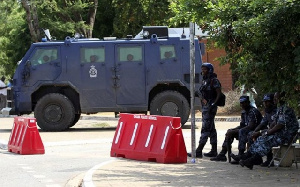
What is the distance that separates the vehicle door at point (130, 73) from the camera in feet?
85.0

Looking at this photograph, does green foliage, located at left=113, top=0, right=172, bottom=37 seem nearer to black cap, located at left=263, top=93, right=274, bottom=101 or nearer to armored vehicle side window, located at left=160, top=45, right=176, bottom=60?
armored vehicle side window, located at left=160, top=45, right=176, bottom=60

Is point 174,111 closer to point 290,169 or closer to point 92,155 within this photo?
point 92,155

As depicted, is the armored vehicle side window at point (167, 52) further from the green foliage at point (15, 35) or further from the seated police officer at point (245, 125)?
the green foliage at point (15, 35)

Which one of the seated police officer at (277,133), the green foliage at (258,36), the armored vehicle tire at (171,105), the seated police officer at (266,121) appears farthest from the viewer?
the armored vehicle tire at (171,105)

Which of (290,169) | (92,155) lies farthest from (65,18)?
(290,169)

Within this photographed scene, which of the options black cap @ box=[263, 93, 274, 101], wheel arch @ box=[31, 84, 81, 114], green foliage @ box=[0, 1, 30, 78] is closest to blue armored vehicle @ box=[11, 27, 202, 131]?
wheel arch @ box=[31, 84, 81, 114]

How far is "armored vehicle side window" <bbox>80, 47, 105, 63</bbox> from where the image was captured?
2592 cm

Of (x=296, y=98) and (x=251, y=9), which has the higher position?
(x=251, y=9)

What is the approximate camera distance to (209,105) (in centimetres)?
1650

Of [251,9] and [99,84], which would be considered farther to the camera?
[99,84]

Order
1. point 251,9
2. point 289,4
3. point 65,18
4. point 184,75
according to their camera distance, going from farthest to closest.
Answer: point 65,18
point 184,75
point 251,9
point 289,4

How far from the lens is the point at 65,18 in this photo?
1631 inches

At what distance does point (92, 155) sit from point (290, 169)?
534cm

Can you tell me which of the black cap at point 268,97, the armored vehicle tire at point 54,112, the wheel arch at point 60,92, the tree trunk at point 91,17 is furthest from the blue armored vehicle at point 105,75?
the tree trunk at point 91,17
